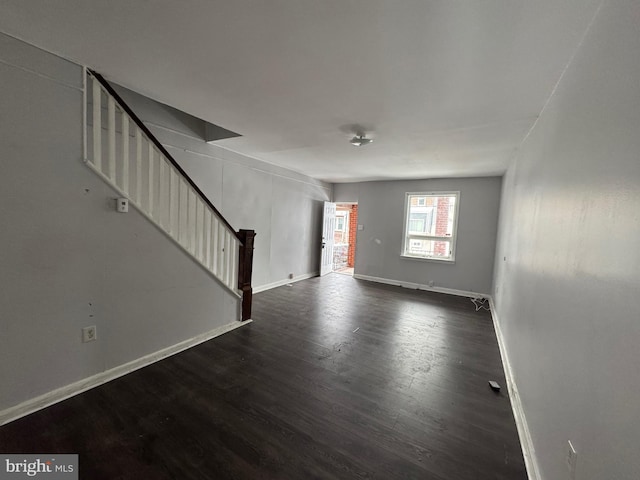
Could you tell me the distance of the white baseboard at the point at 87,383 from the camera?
1.75 metres

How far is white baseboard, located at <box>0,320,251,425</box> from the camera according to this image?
1746 millimetres

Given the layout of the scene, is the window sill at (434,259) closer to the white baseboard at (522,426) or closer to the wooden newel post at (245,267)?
the white baseboard at (522,426)

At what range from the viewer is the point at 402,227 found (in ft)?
19.5

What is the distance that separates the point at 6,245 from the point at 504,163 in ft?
18.2

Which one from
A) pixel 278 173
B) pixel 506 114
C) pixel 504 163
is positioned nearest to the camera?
pixel 506 114

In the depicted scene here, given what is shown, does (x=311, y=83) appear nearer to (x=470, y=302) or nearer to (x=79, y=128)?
(x=79, y=128)

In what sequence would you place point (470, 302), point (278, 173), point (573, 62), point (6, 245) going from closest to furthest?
point (573, 62) → point (6, 245) → point (470, 302) → point (278, 173)

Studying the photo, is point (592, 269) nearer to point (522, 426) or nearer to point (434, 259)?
point (522, 426)

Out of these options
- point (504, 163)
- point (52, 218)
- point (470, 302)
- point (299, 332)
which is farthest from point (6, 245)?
point (470, 302)

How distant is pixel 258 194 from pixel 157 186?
6.27ft

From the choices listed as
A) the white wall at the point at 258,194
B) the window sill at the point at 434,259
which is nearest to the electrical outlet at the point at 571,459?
the white wall at the point at 258,194

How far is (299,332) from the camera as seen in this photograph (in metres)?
3.26

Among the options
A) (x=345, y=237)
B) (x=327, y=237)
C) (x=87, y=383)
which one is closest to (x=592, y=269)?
(x=87, y=383)

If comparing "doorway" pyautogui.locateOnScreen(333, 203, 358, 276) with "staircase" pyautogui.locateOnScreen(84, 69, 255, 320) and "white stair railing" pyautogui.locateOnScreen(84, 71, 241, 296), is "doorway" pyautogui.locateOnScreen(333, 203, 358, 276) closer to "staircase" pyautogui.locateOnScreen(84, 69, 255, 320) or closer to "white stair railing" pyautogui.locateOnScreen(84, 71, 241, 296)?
"staircase" pyautogui.locateOnScreen(84, 69, 255, 320)
